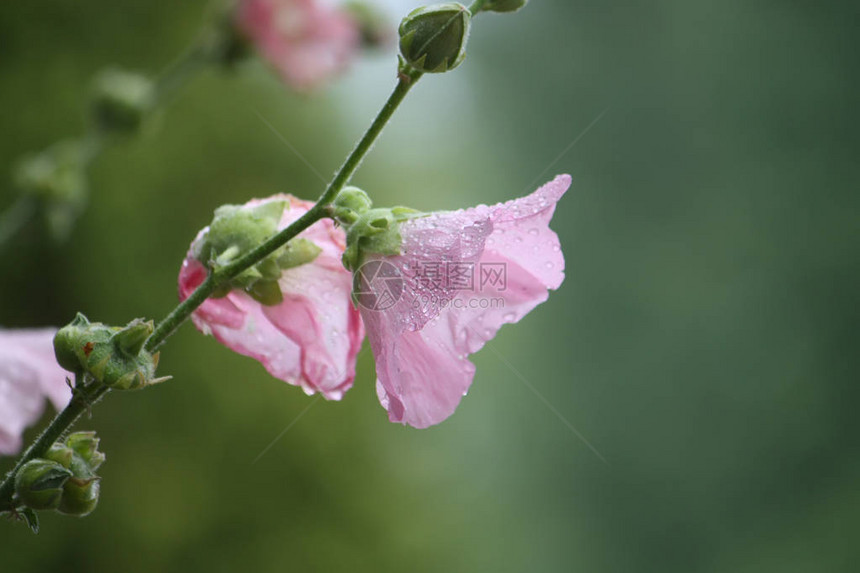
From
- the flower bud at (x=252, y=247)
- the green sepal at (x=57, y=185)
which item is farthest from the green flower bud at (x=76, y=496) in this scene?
the green sepal at (x=57, y=185)

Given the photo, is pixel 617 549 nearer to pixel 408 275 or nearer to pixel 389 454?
pixel 389 454

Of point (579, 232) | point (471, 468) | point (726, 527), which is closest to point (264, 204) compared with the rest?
point (471, 468)

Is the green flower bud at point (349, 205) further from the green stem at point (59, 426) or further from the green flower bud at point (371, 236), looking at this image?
the green stem at point (59, 426)

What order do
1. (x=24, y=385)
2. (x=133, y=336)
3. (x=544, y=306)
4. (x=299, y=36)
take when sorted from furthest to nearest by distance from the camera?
(x=544, y=306), (x=299, y=36), (x=24, y=385), (x=133, y=336)

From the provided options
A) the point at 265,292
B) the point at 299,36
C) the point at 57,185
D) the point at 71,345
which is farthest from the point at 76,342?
the point at 299,36

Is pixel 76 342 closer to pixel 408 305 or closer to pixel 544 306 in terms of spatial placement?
pixel 408 305
